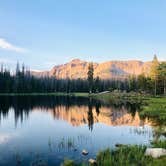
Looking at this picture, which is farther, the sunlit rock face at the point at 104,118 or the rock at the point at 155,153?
the sunlit rock face at the point at 104,118

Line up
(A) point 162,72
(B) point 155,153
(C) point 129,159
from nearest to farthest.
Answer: (C) point 129,159 < (B) point 155,153 < (A) point 162,72

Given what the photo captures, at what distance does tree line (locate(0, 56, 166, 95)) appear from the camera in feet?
344

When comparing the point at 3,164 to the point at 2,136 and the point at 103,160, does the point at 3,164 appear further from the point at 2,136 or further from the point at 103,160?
the point at 2,136

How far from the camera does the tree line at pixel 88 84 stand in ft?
344

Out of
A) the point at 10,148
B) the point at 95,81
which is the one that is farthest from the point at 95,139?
the point at 95,81

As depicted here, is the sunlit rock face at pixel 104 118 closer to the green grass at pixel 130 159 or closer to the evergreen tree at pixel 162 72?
the green grass at pixel 130 159

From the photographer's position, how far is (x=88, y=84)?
175 meters

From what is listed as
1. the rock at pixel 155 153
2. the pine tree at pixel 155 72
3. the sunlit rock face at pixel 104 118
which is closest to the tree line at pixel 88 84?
the pine tree at pixel 155 72

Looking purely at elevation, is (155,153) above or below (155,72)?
below

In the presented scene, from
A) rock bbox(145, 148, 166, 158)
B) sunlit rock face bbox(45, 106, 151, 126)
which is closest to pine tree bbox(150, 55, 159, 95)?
sunlit rock face bbox(45, 106, 151, 126)

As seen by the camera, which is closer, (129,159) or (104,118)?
(129,159)

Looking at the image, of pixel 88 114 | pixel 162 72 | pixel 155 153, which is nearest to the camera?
pixel 155 153

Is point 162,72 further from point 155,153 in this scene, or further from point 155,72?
point 155,153

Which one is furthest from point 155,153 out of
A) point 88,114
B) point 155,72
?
point 155,72
